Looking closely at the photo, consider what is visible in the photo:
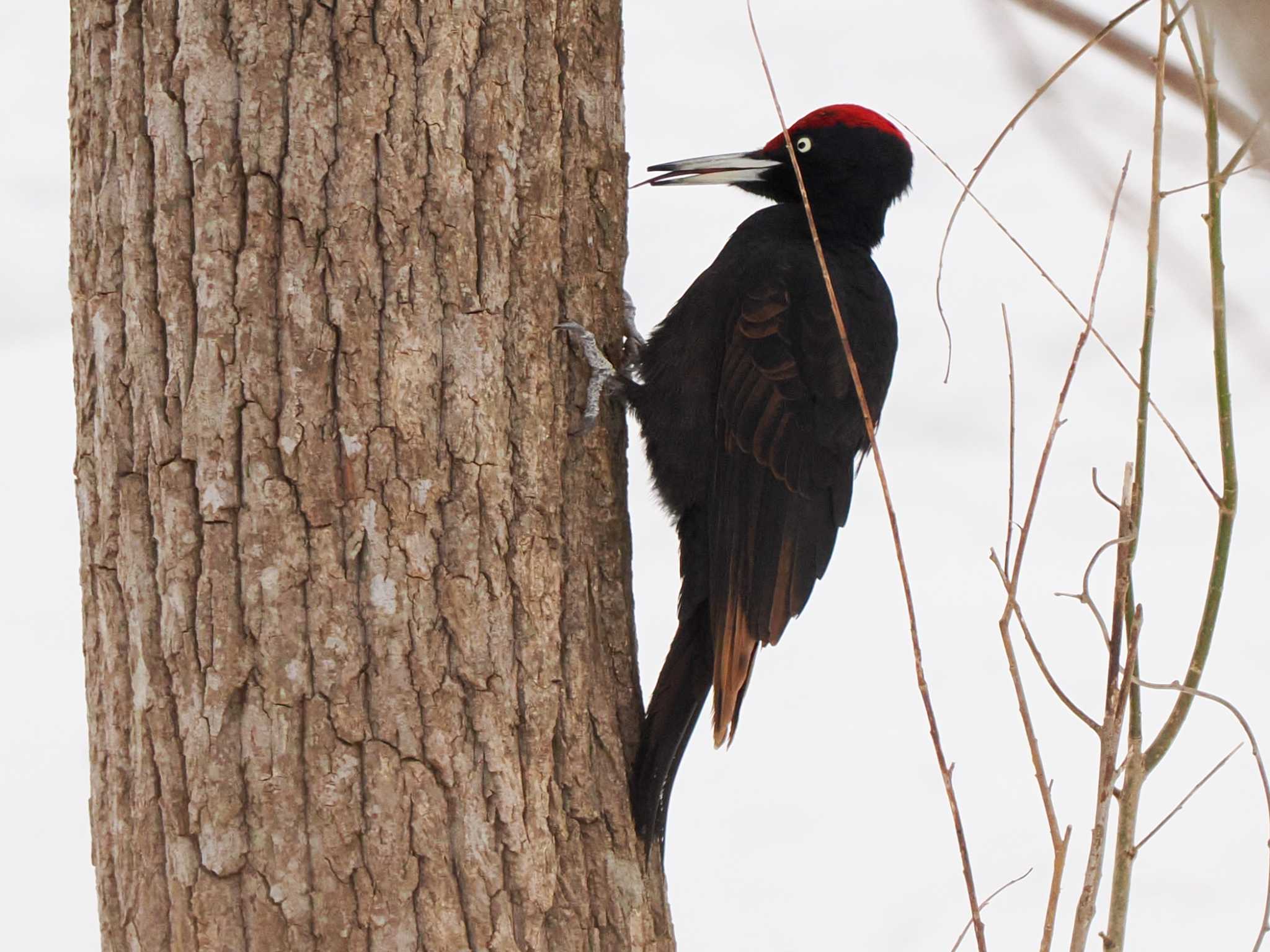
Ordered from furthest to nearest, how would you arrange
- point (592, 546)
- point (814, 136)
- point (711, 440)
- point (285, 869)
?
1. point (814, 136)
2. point (711, 440)
3. point (592, 546)
4. point (285, 869)

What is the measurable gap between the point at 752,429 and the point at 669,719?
512 mm

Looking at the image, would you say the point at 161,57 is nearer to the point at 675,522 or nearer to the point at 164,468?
the point at 164,468

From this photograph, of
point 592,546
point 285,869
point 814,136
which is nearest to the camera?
point 285,869

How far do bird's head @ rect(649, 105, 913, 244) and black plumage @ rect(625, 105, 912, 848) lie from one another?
0.26 ft

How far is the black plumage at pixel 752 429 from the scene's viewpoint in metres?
1.97

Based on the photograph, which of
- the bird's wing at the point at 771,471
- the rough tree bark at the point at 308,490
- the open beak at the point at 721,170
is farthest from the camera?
the open beak at the point at 721,170

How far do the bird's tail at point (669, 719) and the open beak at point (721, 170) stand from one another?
828 mm

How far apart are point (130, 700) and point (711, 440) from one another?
39.1 inches

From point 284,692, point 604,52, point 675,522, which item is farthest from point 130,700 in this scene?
point 604,52

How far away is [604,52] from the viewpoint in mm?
1844

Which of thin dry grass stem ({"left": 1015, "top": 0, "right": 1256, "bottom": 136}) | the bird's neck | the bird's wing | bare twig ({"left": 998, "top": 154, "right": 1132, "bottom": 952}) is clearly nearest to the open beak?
the bird's neck

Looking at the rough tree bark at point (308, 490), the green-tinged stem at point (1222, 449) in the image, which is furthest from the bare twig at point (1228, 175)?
the rough tree bark at point (308, 490)

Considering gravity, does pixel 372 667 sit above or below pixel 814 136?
below

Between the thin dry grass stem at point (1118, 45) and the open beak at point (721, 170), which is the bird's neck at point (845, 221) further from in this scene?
the thin dry grass stem at point (1118, 45)
